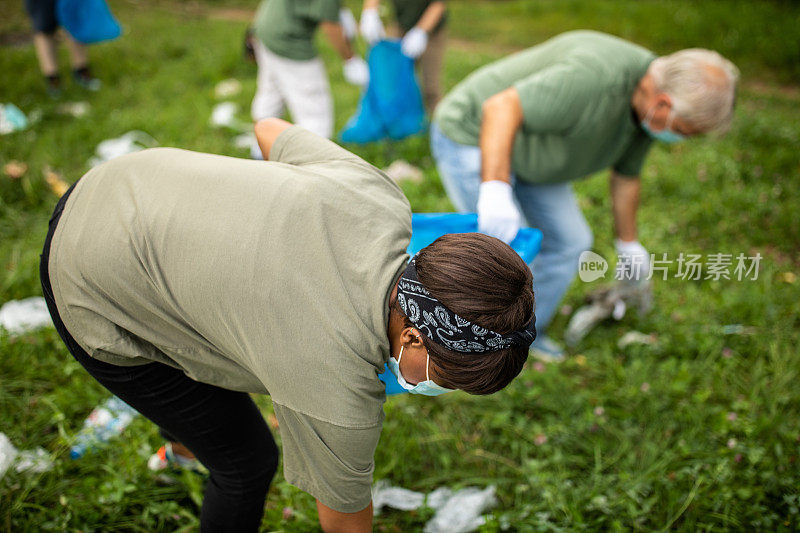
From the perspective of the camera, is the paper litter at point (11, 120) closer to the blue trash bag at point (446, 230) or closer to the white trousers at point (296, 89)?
the white trousers at point (296, 89)

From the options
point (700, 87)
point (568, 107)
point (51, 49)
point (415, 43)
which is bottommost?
point (51, 49)

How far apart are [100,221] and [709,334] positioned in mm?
2607

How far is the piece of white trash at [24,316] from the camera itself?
243 centimetres

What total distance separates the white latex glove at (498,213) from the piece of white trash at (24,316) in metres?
1.90

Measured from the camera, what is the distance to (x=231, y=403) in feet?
4.71

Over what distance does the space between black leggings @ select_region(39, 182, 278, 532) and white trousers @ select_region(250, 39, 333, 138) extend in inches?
94.5

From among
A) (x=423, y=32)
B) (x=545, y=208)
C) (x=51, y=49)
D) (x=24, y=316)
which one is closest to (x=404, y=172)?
(x=423, y=32)

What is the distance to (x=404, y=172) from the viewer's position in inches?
152

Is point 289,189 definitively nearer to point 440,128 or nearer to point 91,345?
point 91,345


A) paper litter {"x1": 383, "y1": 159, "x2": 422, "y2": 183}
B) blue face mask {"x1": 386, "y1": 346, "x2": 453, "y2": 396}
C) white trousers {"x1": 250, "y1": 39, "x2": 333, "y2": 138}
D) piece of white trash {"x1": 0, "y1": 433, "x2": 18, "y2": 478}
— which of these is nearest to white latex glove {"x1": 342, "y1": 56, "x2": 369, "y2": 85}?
white trousers {"x1": 250, "y1": 39, "x2": 333, "y2": 138}

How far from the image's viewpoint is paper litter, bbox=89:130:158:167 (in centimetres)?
388

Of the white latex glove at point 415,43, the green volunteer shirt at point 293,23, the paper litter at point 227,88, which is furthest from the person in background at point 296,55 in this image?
the paper litter at point 227,88

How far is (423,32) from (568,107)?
2.43 m

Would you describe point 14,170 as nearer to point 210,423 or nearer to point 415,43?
point 415,43
